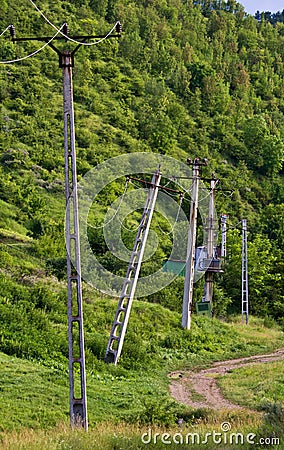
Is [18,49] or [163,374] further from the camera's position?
[18,49]

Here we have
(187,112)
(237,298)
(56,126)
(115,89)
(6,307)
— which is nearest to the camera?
(6,307)

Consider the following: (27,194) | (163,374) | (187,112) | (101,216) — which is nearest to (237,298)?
(101,216)

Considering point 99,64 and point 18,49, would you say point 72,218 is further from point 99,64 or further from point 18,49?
point 99,64

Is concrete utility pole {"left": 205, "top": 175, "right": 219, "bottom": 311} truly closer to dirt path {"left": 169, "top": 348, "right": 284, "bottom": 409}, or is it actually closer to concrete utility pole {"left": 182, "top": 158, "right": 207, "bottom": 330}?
concrete utility pole {"left": 182, "top": 158, "right": 207, "bottom": 330}

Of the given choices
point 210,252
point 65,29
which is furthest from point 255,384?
point 210,252

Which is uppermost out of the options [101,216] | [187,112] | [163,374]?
[187,112]

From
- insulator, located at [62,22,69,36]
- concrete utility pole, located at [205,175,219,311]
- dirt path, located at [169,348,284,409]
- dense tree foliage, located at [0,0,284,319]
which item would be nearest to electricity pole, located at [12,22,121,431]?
insulator, located at [62,22,69,36]

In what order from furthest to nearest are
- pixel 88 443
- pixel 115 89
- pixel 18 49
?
1. pixel 115 89
2. pixel 18 49
3. pixel 88 443

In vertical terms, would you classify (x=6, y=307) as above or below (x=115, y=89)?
below
